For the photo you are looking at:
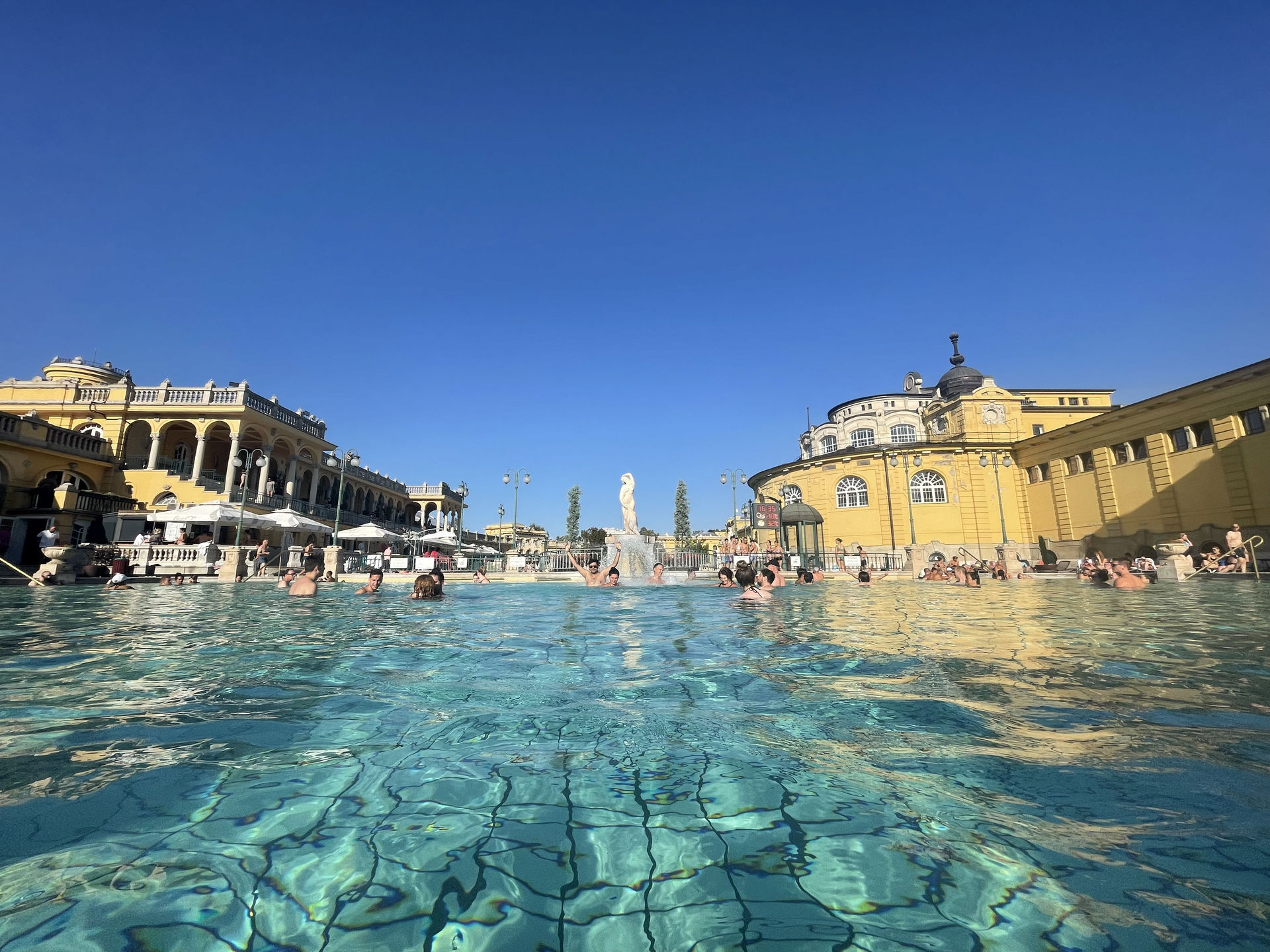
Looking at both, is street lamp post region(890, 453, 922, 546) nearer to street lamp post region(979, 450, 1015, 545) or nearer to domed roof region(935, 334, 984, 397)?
street lamp post region(979, 450, 1015, 545)

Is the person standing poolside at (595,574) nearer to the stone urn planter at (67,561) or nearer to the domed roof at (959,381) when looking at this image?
the stone urn planter at (67,561)

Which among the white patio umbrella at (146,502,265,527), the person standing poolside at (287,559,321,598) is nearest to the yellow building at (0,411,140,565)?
the white patio umbrella at (146,502,265,527)

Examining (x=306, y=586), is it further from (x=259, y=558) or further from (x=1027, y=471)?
(x=1027, y=471)

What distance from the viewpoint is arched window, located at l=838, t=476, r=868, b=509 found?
4453 cm

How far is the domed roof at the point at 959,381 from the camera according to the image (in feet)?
168

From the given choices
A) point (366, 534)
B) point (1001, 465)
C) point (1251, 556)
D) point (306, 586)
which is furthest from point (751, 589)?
point (1001, 465)

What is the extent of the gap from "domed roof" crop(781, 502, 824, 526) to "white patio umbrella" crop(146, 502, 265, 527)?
27.0m

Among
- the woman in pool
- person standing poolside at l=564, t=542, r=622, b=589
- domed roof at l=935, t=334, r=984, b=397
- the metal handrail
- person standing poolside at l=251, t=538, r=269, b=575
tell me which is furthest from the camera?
domed roof at l=935, t=334, r=984, b=397

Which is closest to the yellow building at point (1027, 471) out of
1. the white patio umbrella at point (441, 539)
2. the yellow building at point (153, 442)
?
the white patio umbrella at point (441, 539)

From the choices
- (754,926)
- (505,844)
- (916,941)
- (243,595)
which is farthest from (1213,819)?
(243,595)

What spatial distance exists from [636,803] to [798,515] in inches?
1297

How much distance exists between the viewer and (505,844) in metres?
2.48

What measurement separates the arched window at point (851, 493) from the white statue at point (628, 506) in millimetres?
23452

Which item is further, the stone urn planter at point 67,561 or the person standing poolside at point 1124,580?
the person standing poolside at point 1124,580
